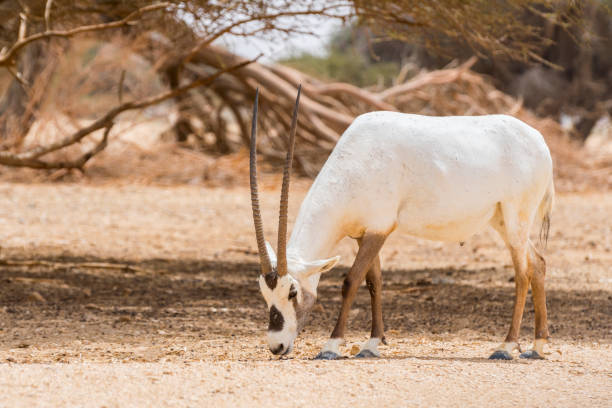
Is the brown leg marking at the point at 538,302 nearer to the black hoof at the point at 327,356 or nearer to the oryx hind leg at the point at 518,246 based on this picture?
the oryx hind leg at the point at 518,246

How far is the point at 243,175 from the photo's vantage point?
1441cm

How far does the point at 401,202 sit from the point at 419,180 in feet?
0.49

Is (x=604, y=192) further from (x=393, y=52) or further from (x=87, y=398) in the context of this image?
(x=393, y=52)

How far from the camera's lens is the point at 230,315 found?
6.29 m

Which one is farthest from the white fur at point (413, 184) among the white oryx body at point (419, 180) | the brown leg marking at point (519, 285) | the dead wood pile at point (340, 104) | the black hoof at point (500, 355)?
the dead wood pile at point (340, 104)

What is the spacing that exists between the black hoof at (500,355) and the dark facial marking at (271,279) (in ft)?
4.21

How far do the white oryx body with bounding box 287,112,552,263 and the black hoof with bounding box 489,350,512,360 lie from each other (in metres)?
0.65

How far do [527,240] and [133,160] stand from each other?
34.8 feet

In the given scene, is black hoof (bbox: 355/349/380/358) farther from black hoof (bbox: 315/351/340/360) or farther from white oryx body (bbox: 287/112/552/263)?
white oryx body (bbox: 287/112/552/263)

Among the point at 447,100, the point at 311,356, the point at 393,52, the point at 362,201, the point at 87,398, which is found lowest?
the point at 393,52

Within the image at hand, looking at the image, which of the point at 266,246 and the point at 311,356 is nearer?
the point at 266,246

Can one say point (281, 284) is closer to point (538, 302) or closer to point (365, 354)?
point (365, 354)

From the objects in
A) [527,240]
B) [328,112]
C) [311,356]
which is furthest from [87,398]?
[328,112]

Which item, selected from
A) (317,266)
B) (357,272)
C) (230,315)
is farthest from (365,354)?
(230,315)
